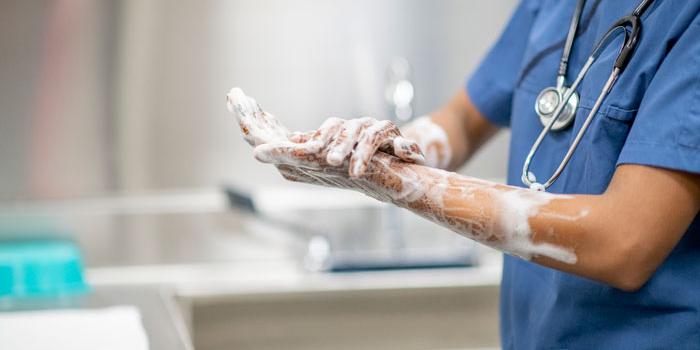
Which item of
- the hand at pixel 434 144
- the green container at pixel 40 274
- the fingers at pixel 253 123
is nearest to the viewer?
the fingers at pixel 253 123

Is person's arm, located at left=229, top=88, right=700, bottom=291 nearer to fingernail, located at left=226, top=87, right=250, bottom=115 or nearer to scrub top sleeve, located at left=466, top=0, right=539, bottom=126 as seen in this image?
fingernail, located at left=226, top=87, right=250, bottom=115

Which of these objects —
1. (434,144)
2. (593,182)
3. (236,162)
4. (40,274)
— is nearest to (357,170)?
(593,182)

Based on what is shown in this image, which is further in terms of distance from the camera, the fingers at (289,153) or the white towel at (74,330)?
the white towel at (74,330)

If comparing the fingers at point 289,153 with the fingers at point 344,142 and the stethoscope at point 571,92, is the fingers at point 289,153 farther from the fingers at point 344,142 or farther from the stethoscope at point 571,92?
the stethoscope at point 571,92

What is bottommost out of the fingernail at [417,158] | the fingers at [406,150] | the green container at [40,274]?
the green container at [40,274]

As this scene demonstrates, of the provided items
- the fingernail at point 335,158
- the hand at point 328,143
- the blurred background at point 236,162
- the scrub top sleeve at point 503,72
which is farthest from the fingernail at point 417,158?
the blurred background at point 236,162

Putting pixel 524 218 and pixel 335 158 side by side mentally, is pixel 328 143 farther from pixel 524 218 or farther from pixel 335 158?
pixel 524 218

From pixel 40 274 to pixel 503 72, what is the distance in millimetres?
959

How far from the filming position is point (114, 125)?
209 centimetres

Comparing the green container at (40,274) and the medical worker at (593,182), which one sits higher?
the medical worker at (593,182)

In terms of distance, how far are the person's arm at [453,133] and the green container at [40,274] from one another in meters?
0.74

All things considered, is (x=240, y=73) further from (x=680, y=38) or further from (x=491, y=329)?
(x=680, y=38)

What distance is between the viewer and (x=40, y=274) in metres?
1.79

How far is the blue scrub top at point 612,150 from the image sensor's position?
1021 millimetres
